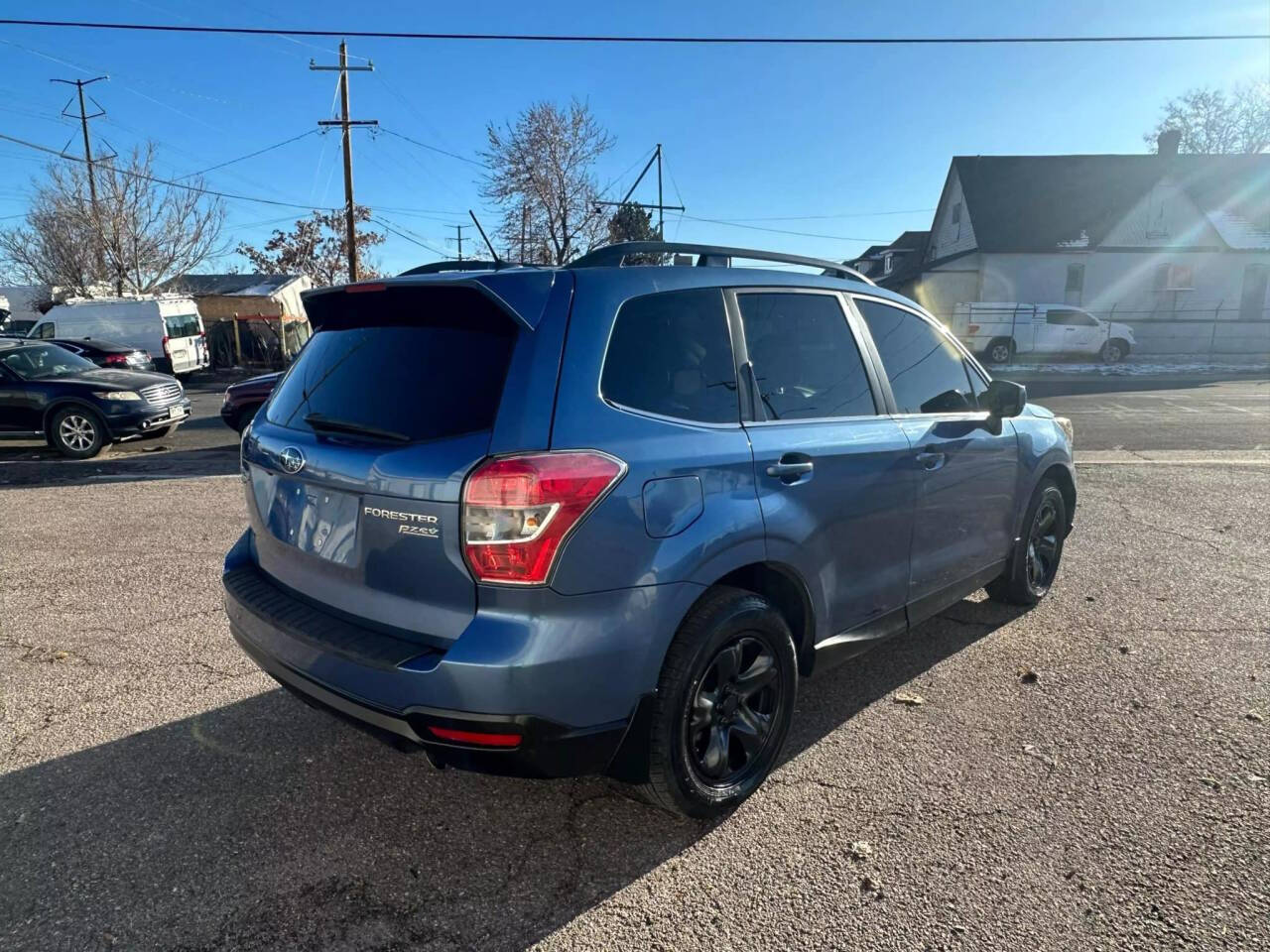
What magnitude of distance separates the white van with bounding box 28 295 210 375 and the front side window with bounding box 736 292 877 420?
2309 centimetres

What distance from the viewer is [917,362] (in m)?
3.78

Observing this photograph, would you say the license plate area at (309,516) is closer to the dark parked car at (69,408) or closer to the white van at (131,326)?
the dark parked car at (69,408)

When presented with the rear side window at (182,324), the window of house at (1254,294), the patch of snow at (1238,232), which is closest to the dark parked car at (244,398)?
the rear side window at (182,324)

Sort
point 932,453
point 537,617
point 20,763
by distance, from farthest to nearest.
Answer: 1. point 932,453
2. point 20,763
3. point 537,617

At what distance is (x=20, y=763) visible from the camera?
3.10 metres

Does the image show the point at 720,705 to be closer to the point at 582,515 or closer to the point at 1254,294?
the point at 582,515

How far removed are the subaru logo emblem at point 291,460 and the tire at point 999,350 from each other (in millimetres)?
28311

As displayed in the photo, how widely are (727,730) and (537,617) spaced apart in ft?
3.10

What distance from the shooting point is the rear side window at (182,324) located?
2241 centimetres

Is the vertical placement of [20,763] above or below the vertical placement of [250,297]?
below

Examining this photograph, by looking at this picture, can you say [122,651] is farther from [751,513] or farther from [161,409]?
[161,409]

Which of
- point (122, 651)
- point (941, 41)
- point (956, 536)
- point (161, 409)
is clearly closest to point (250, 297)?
point (161, 409)

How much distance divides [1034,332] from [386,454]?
2934cm

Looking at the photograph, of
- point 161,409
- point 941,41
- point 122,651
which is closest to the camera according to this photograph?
point 122,651
